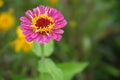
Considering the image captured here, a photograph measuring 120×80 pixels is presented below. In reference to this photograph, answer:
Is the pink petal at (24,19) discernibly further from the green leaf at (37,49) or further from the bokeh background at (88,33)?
the bokeh background at (88,33)

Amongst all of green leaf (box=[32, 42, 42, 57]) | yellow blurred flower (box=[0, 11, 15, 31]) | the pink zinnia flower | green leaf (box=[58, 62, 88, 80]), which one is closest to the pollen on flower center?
the pink zinnia flower

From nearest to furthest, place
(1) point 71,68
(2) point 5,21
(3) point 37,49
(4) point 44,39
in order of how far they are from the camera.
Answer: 1. (4) point 44,39
2. (3) point 37,49
3. (1) point 71,68
4. (2) point 5,21

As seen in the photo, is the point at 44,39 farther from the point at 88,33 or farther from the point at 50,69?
the point at 88,33

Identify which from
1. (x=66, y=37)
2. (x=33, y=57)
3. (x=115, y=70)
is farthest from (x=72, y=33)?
(x=33, y=57)

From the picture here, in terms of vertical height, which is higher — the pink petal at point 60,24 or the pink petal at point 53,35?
the pink petal at point 60,24

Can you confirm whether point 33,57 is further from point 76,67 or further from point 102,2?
point 102,2

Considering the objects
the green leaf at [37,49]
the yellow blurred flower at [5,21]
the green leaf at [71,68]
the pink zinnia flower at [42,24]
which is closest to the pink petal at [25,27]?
the pink zinnia flower at [42,24]

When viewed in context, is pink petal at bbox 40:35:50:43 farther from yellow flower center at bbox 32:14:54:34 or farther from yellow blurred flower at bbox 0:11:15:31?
yellow blurred flower at bbox 0:11:15:31

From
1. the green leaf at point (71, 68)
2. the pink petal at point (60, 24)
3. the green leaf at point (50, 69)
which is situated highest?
the pink petal at point (60, 24)

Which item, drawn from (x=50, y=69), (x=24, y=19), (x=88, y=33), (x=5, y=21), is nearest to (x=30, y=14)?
(x=24, y=19)
